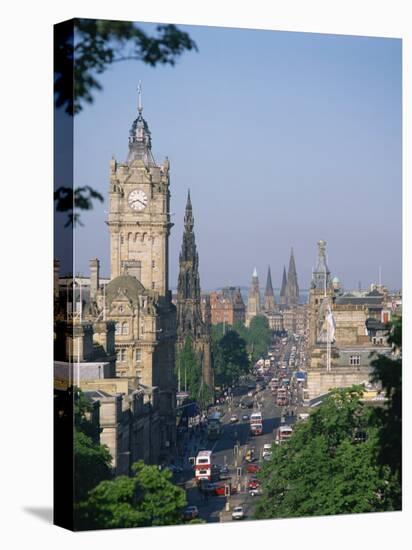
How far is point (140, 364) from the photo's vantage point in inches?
1117

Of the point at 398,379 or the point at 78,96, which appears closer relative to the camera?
the point at 78,96

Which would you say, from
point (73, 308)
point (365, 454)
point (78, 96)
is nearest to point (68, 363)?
point (73, 308)

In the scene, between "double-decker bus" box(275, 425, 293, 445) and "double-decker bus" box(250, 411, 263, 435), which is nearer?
"double-decker bus" box(250, 411, 263, 435)

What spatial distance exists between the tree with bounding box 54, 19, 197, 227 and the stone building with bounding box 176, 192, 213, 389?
2.18 metres

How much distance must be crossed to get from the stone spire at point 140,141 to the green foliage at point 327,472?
17.0 feet

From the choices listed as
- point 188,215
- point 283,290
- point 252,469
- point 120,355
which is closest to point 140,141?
point 188,215

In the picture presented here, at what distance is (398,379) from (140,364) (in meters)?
4.34

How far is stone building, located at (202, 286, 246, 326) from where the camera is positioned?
29.1 metres

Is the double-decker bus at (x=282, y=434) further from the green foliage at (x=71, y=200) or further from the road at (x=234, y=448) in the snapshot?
the green foliage at (x=71, y=200)

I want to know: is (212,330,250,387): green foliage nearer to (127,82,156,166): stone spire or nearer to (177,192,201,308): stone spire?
(177,192,201,308): stone spire

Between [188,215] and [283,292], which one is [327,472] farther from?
[188,215]

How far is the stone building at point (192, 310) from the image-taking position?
28.8 m

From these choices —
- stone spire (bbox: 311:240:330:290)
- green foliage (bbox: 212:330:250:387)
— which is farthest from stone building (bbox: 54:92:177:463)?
stone spire (bbox: 311:240:330:290)
